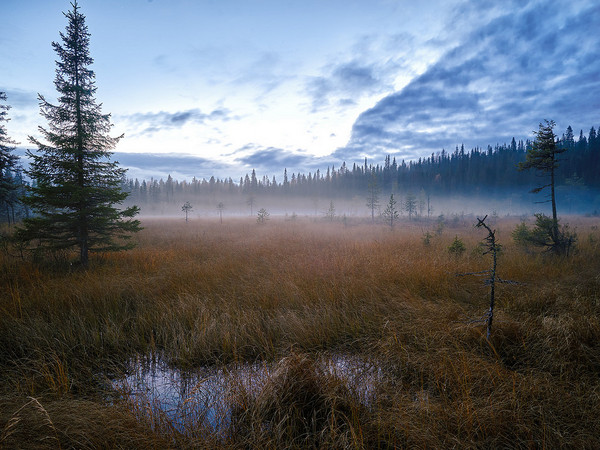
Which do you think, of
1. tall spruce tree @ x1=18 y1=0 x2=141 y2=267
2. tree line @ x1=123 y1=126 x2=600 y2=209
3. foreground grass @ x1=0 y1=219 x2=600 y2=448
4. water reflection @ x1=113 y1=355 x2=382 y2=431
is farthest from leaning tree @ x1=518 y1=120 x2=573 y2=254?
tree line @ x1=123 y1=126 x2=600 y2=209

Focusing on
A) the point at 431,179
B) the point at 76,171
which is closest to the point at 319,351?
the point at 76,171

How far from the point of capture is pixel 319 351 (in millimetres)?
3312

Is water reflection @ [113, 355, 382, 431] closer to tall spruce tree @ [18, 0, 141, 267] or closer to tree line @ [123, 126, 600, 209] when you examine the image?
tall spruce tree @ [18, 0, 141, 267]

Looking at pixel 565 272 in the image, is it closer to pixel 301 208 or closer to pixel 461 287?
pixel 461 287

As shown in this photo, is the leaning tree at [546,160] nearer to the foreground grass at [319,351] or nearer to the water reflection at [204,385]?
the foreground grass at [319,351]

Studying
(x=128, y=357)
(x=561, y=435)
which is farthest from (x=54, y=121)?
(x=561, y=435)

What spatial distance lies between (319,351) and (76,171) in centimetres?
923

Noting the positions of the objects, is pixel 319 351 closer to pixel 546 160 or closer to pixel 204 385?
pixel 204 385

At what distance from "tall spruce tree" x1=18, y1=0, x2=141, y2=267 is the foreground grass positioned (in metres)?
1.43

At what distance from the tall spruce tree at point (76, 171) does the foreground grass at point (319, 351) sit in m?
1.43

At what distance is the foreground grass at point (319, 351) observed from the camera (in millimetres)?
1929

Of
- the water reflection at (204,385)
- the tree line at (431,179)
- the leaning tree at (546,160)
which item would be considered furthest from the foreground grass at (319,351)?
the tree line at (431,179)

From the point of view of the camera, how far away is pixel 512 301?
4496mm

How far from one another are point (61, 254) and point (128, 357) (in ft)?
27.5
